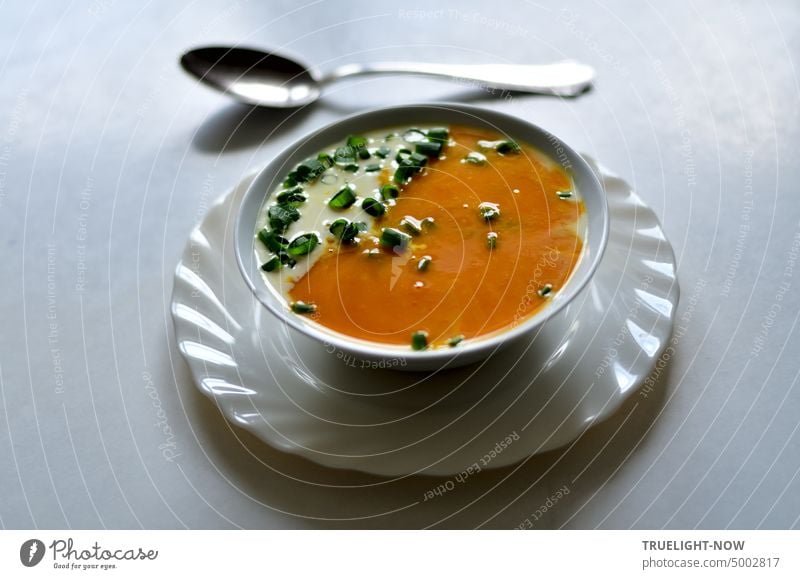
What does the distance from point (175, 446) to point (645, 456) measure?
593 millimetres

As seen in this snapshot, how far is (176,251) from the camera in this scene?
51.3 inches

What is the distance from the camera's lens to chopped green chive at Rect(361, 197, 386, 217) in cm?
110

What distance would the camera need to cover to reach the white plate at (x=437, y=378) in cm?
93

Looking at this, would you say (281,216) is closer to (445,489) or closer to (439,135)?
(439,135)

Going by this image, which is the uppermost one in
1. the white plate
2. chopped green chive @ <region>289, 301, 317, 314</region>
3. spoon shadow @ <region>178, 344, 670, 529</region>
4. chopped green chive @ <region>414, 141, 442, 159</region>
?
chopped green chive @ <region>414, 141, 442, 159</region>

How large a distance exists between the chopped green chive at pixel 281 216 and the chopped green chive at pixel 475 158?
0.26 meters

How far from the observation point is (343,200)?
1.11 m

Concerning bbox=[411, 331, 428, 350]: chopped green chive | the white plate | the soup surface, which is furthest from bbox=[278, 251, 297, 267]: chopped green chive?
bbox=[411, 331, 428, 350]: chopped green chive

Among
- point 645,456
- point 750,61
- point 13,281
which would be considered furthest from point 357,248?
point 750,61

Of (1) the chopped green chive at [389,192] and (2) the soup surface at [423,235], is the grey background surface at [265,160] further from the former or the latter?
(1) the chopped green chive at [389,192]

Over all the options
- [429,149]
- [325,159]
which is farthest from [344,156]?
[429,149]

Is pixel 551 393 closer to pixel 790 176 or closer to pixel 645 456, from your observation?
pixel 645 456

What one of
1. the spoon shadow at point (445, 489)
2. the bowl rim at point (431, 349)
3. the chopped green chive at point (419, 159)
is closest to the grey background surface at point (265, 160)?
the spoon shadow at point (445, 489)

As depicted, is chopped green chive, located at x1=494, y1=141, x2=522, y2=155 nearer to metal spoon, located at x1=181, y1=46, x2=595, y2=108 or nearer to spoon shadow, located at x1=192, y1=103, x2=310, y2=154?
metal spoon, located at x1=181, y1=46, x2=595, y2=108
